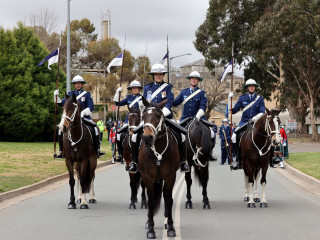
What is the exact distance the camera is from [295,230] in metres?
9.66

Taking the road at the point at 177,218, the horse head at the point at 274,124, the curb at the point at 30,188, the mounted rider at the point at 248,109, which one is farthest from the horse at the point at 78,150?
the horse head at the point at 274,124

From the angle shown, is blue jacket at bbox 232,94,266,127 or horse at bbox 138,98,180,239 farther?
blue jacket at bbox 232,94,266,127

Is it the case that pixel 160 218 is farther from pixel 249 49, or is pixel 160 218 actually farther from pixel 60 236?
pixel 249 49

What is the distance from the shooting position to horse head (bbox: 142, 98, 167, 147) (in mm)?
8602

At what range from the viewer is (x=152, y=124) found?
28.9 ft

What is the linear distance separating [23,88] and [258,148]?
3002 cm

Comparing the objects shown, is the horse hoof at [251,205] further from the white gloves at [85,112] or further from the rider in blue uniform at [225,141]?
the rider in blue uniform at [225,141]

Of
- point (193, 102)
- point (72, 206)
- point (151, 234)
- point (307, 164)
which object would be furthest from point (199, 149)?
point (307, 164)

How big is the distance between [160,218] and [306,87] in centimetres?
4618

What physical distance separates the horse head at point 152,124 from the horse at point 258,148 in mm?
4317

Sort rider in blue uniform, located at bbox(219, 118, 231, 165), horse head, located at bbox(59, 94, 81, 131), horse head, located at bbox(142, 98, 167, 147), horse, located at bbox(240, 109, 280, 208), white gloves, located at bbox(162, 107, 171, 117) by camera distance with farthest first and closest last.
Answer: rider in blue uniform, located at bbox(219, 118, 231, 165) → horse, located at bbox(240, 109, 280, 208) → horse head, located at bbox(59, 94, 81, 131) → white gloves, located at bbox(162, 107, 171, 117) → horse head, located at bbox(142, 98, 167, 147)

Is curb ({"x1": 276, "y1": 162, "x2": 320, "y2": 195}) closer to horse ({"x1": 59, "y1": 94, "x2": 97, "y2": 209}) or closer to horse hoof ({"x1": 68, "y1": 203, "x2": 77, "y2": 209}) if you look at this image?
horse ({"x1": 59, "y1": 94, "x2": 97, "y2": 209})

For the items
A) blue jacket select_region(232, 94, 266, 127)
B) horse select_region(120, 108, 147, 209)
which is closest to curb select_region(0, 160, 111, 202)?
horse select_region(120, 108, 147, 209)

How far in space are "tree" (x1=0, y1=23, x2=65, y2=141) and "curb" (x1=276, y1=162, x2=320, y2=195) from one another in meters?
21.1
